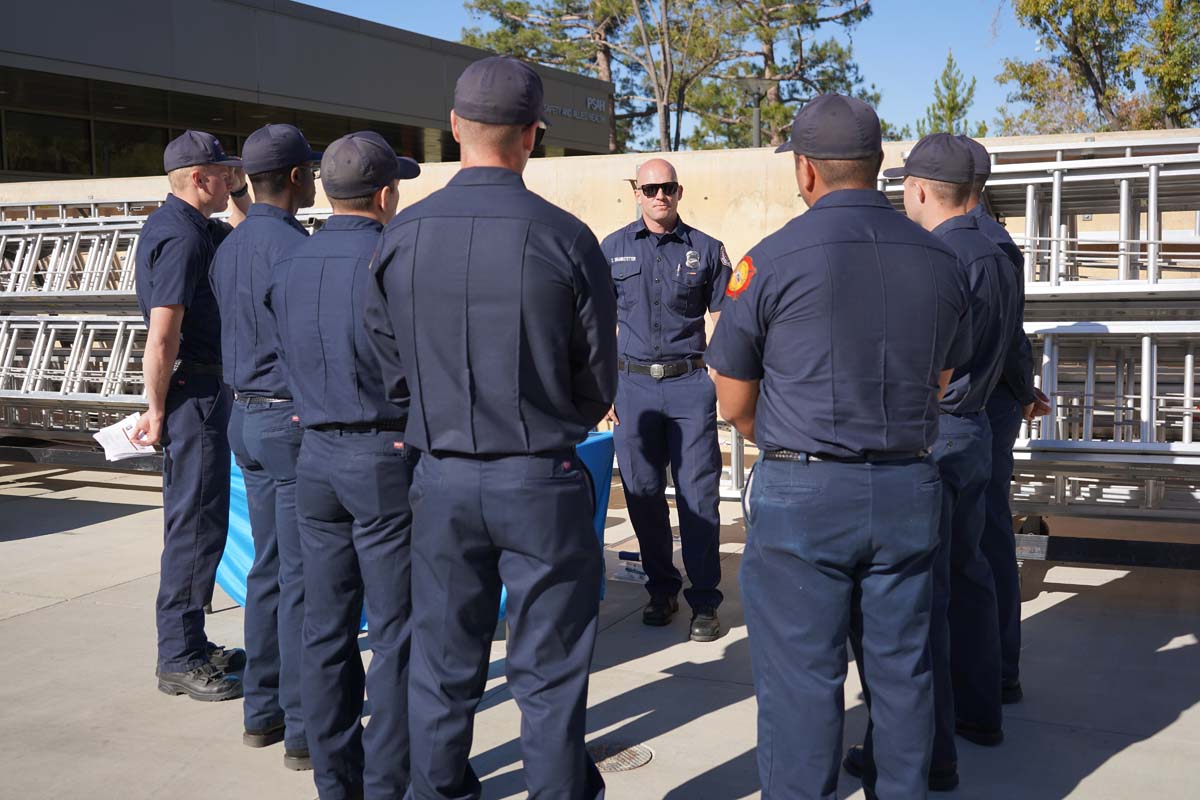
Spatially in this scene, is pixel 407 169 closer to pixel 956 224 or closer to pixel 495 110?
pixel 495 110

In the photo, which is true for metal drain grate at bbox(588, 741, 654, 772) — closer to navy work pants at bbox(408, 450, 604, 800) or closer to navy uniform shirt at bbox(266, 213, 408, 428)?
navy work pants at bbox(408, 450, 604, 800)

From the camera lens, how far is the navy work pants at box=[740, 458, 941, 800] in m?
2.55

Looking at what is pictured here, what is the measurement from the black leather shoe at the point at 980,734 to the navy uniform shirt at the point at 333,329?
2.16 m

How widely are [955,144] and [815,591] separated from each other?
1569mm

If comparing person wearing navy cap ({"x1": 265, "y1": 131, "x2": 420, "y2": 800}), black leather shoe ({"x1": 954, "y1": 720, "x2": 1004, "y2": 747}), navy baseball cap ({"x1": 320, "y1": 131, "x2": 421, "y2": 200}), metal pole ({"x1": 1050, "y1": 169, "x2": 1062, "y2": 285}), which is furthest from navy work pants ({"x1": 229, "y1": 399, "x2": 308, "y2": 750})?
metal pole ({"x1": 1050, "y1": 169, "x2": 1062, "y2": 285})

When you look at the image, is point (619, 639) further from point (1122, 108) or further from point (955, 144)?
point (1122, 108)

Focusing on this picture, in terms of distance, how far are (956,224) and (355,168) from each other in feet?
6.03

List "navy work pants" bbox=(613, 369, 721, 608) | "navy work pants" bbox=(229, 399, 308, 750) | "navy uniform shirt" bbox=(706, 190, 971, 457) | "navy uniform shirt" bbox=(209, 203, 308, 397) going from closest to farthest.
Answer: "navy uniform shirt" bbox=(706, 190, 971, 457)
"navy work pants" bbox=(229, 399, 308, 750)
"navy uniform shirt" bbox=(209, 203, 308, 397)
"navy work pants" bbox=(613, 369, 721, 608)

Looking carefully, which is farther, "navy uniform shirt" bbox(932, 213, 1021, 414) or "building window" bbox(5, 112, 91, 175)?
"building window" bbox(5, 112, 91, 175)

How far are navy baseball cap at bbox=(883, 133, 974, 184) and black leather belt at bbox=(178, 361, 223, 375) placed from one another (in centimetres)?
269

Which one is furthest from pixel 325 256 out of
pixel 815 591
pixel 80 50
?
pixel 80 50

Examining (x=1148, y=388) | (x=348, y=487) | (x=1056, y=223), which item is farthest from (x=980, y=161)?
(x=348, y=487)

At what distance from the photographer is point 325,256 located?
3.09 meters

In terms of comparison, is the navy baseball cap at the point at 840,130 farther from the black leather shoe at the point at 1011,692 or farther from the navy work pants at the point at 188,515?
the navy work pants at the point at 188,515
